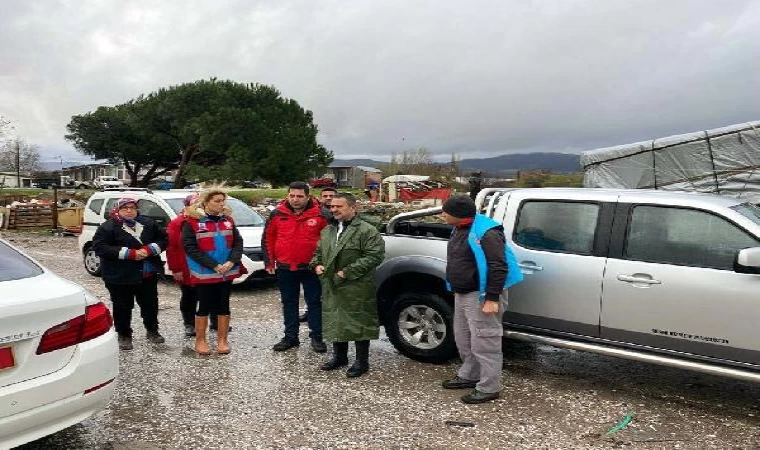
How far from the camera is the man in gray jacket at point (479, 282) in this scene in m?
4.05

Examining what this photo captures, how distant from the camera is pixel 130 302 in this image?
5.50 meters

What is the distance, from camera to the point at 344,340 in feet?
15.8

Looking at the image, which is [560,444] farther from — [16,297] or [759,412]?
[16,297]

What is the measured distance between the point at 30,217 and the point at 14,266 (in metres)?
18.2

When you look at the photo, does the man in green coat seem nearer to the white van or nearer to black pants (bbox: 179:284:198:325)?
black pants (bbox: 179:284:198:325)

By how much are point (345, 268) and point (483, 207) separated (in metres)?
1.32

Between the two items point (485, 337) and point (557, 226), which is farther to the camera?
point (557, 226)

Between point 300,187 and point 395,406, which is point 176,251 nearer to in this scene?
point 300,187

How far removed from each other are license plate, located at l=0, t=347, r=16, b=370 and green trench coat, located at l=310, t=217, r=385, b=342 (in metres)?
2.46

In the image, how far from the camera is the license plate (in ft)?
8.91

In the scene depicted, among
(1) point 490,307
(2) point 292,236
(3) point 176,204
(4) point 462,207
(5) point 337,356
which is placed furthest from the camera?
(3) point 176,204

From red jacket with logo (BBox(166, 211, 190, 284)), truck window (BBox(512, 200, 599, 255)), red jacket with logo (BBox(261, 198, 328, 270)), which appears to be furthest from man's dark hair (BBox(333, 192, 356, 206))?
red jacket with logo (BBox(166, 211, 190, 284))

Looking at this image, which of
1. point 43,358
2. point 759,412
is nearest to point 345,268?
point 43,358

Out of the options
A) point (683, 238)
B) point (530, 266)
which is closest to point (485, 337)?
point (530, 266)
